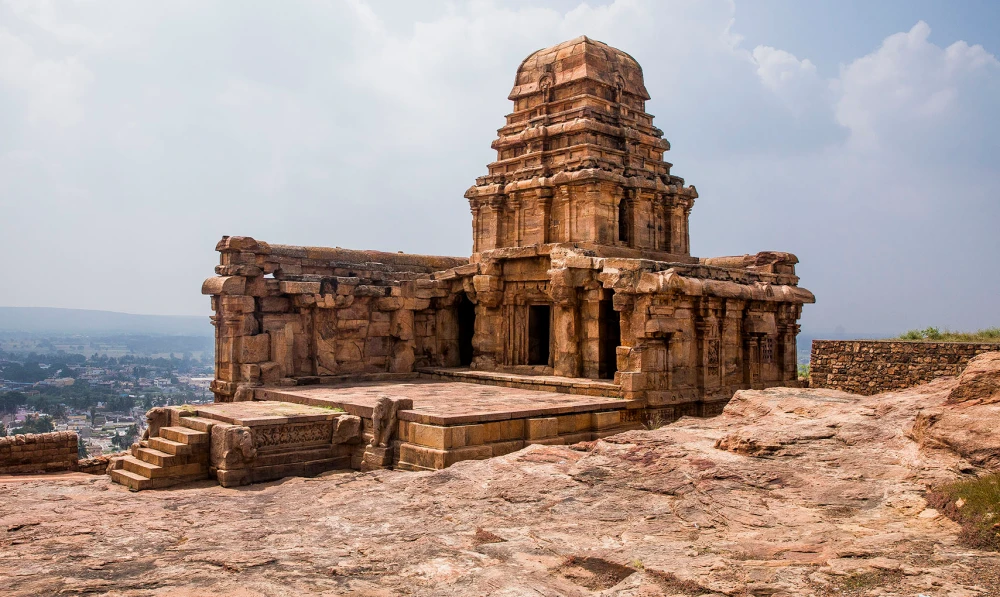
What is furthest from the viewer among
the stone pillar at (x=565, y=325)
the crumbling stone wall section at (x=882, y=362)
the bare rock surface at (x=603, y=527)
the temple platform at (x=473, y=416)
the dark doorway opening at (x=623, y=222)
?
the crumbling stone wall section at (x=882, y=362)

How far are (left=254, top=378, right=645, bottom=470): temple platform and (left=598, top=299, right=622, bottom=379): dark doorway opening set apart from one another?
1657 mm

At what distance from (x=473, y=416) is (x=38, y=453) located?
27.7ft

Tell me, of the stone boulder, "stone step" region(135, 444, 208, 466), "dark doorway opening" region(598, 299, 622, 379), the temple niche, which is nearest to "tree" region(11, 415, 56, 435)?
the temple niche

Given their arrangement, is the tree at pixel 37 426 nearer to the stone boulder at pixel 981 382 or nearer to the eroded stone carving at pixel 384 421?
the eroded stone carving at pixel 384 421

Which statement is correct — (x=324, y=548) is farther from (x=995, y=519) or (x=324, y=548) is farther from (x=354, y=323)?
(x=354, y=323)

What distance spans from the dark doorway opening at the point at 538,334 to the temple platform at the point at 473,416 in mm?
2605

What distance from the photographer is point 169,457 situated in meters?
10.6

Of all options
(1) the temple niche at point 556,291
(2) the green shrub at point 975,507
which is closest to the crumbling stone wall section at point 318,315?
(1) the temple niche at point 556,291

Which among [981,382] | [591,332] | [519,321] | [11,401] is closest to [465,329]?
[519,321]

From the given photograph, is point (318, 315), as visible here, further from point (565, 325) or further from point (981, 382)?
point (981, 382)

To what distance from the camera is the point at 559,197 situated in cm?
1833

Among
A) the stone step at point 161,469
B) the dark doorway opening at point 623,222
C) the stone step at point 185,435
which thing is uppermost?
the dark doorway opening at point 623,222

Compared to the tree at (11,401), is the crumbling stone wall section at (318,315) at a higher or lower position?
higher

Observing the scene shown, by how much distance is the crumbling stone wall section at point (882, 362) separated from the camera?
2075 cm
